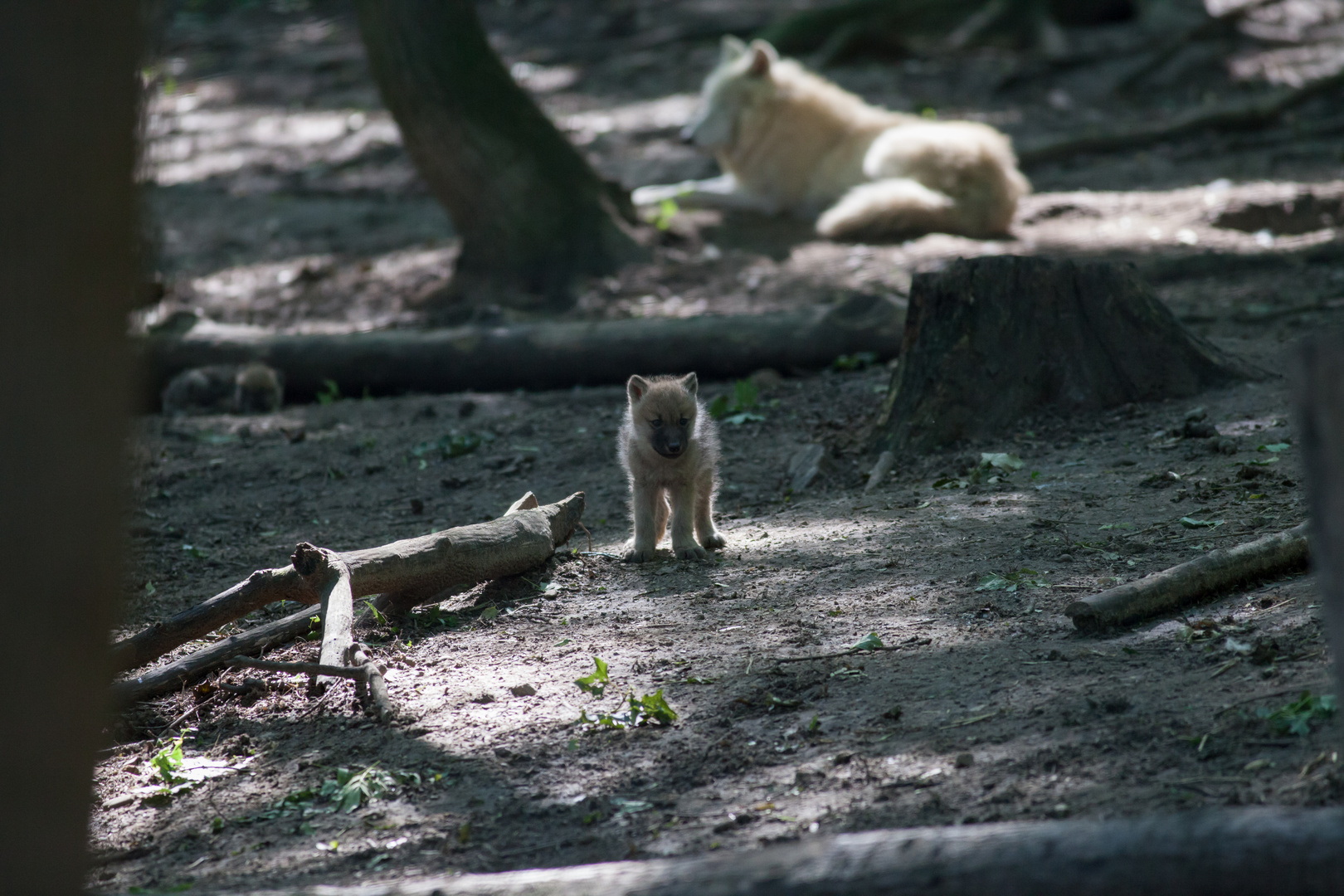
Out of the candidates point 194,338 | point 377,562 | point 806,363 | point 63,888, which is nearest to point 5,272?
point 63,888

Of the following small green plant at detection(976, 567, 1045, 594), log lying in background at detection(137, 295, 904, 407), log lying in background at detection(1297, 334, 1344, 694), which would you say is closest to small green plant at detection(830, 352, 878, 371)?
log lying in background at detection(137, 295, 904, 407)

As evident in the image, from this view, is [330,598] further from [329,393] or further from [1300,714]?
[329,393]

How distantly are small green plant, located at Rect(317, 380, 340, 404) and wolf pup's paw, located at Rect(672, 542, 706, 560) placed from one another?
14.3 feet

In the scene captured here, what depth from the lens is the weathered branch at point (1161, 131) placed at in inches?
520

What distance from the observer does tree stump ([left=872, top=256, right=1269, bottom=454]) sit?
250 inches

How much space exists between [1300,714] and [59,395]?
3026 millimetres

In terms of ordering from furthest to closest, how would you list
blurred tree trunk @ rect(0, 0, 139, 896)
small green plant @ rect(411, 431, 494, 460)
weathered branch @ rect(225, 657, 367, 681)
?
Answer: small green plant @ rect(411, 431, 494, 460)
weathered branch @ rect(225, 657, 367, 681)
blurred tree trunk @ rect(0, 0, 139, 896)

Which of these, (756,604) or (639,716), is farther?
(756,604)

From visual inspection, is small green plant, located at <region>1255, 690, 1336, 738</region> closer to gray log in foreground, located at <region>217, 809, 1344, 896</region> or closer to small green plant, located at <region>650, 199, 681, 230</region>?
gray log in foreground, located at <region>217, 809, 1344, 896</region>

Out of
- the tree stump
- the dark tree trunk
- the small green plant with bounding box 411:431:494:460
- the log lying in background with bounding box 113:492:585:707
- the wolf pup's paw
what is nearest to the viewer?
the log lying in background with bounding box 113:492:585:707

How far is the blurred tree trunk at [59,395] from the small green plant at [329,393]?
6940 millimetres

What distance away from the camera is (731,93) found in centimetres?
1249

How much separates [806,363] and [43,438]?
6599 mm

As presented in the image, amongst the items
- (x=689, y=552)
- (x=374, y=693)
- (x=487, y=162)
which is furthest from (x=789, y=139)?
(x=374, y=693)
